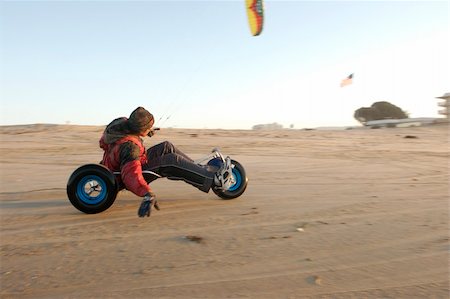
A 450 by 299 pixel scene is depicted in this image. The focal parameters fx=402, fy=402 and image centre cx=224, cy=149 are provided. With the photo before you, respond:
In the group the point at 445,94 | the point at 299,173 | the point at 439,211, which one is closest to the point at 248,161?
the point at 299,173

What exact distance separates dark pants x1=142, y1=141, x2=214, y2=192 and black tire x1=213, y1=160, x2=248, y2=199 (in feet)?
0.54

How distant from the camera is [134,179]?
325 cm

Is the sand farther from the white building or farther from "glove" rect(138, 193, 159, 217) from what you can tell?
the white building

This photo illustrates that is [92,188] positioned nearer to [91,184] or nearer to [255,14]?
[91,184]

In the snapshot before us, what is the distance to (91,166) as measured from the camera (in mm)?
3293

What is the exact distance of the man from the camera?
3293 millimetres

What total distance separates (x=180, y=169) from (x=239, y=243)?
4.30 feet

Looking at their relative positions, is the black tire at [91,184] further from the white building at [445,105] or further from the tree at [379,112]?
the tree at [379,112]

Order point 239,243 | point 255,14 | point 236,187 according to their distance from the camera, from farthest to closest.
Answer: point 255,14, point 236,187, point 239,243

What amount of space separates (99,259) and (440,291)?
1794 mm

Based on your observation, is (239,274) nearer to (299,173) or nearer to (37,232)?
(37,232)

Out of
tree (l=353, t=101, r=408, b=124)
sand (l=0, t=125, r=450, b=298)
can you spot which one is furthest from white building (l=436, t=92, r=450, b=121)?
sand (l=0, t=125, r=450, b=298)

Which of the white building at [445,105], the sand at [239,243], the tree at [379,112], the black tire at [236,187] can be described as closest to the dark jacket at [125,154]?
the sand at [239,243]

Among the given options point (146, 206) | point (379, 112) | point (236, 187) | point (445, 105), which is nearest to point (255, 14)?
point (236, 187)
